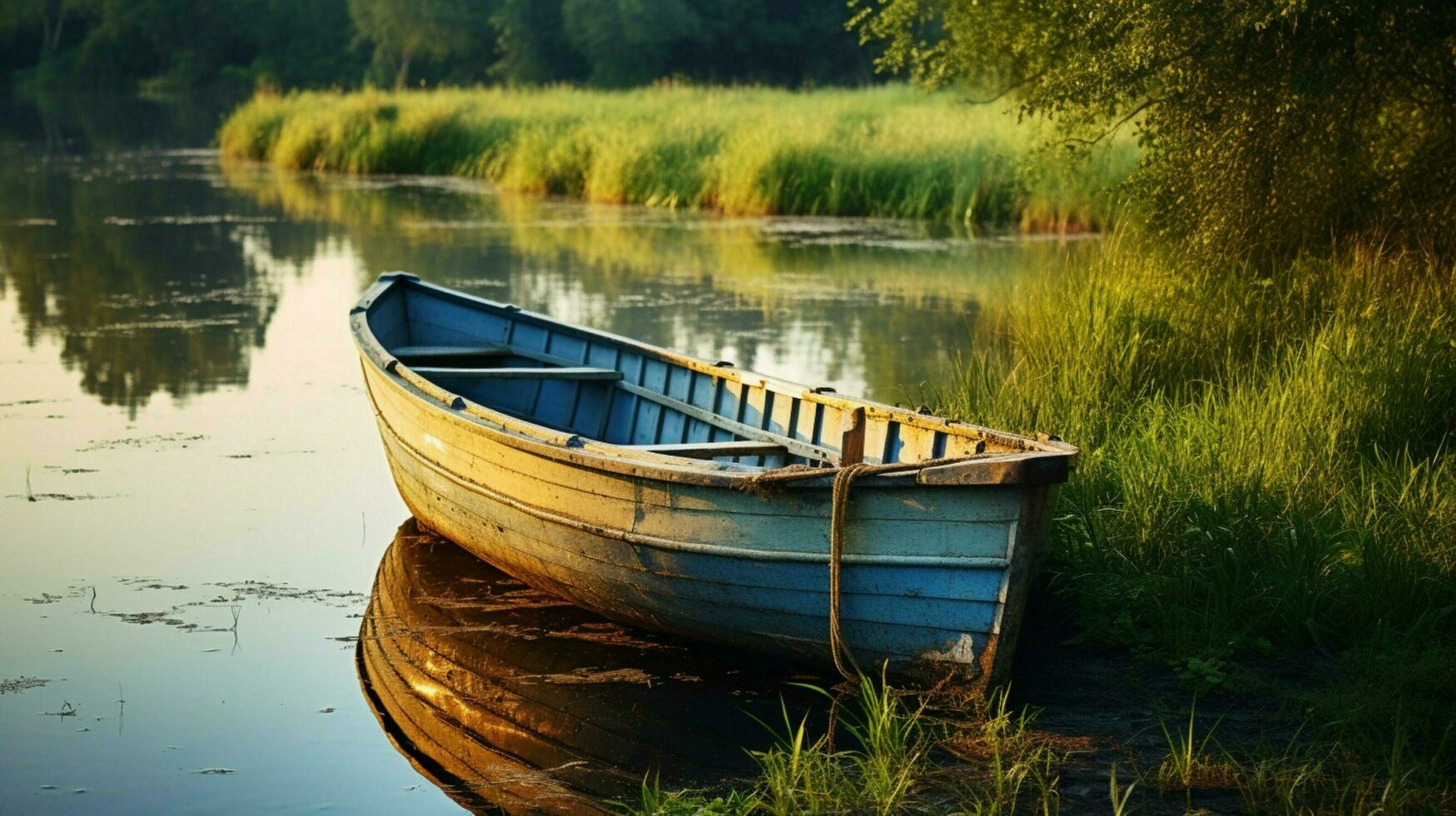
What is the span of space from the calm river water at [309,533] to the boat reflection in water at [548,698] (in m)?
0.01

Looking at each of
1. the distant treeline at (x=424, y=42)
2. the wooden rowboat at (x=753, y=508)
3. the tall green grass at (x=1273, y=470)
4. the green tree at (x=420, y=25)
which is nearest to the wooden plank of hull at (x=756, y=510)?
the wooden rowboat at (x=753, y=508)

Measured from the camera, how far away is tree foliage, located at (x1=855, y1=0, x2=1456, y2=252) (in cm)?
802

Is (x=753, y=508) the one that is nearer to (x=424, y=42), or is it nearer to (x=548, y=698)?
(x=548, y=698)

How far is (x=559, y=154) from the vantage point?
72.6 feet

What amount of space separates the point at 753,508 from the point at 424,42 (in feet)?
157

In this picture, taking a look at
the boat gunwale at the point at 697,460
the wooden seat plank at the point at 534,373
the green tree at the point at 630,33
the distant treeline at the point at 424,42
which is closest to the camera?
the boat gunwale at the point at 697,460

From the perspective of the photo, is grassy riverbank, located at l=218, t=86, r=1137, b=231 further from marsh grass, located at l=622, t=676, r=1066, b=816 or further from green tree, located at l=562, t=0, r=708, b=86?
green tree, located at l=562, t=0, r=708, b=86

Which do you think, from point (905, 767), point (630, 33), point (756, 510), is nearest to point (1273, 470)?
point (756, 510)

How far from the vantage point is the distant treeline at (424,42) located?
152 feet

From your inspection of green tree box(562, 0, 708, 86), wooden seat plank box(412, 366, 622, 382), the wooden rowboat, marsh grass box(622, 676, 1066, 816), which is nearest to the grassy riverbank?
wooden seat plank box(412, 366, 622, 382)

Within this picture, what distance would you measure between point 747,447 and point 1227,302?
3.18 meters

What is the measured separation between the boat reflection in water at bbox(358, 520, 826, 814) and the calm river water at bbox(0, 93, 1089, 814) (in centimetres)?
1

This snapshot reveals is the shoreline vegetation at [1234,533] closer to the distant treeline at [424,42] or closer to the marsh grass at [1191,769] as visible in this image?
the marsh grass at [1191,769]

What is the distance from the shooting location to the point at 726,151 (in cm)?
2023
